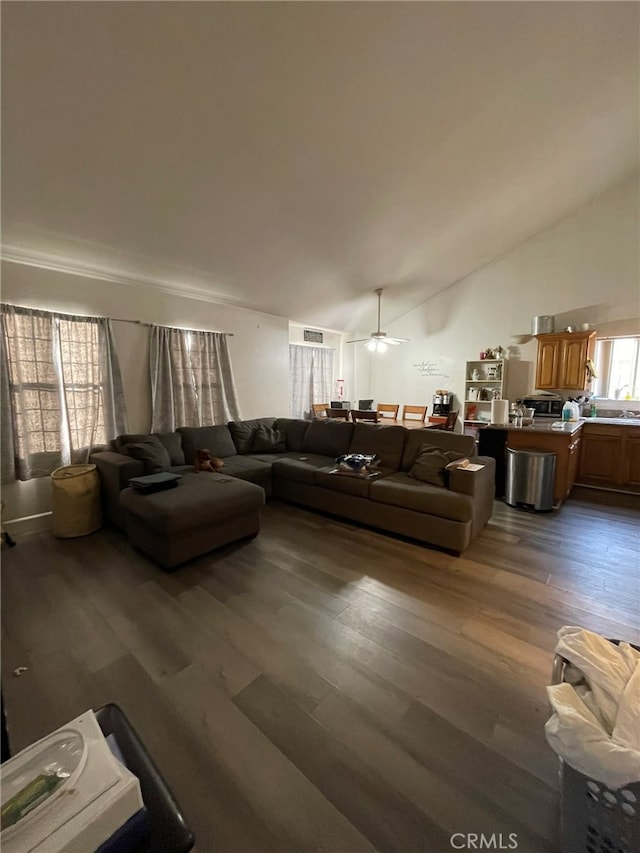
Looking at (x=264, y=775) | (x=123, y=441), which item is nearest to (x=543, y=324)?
(x=123, y=441)

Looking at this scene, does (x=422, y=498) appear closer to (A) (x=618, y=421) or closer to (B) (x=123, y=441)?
(B) (x=123, y=441)

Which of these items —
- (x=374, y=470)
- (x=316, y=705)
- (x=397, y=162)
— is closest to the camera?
(x=316, y=705)

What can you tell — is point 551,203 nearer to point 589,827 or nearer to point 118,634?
point 589,827

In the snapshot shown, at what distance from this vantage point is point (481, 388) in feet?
20.2

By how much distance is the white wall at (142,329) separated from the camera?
3.28 meters

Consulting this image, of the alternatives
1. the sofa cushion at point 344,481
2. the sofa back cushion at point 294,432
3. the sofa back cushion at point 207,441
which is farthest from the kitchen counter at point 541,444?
the sofa back cushion at point 207,441

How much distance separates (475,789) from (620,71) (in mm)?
4911

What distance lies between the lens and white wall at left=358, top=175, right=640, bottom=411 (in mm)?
4848

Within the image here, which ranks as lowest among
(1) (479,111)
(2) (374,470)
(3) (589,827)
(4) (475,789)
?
(4) (475,789)

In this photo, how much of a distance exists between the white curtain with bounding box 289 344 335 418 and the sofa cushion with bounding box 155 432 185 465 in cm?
281

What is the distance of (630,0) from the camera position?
7.71 feet

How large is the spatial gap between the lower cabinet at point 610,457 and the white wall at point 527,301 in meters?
1.41

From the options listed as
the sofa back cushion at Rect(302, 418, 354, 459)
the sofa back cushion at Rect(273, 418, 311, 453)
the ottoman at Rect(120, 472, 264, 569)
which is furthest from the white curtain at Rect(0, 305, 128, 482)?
the sofa back cushion at Rect(302, 418, 354, 459)

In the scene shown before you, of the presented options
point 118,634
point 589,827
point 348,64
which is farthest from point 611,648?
point 348,64
